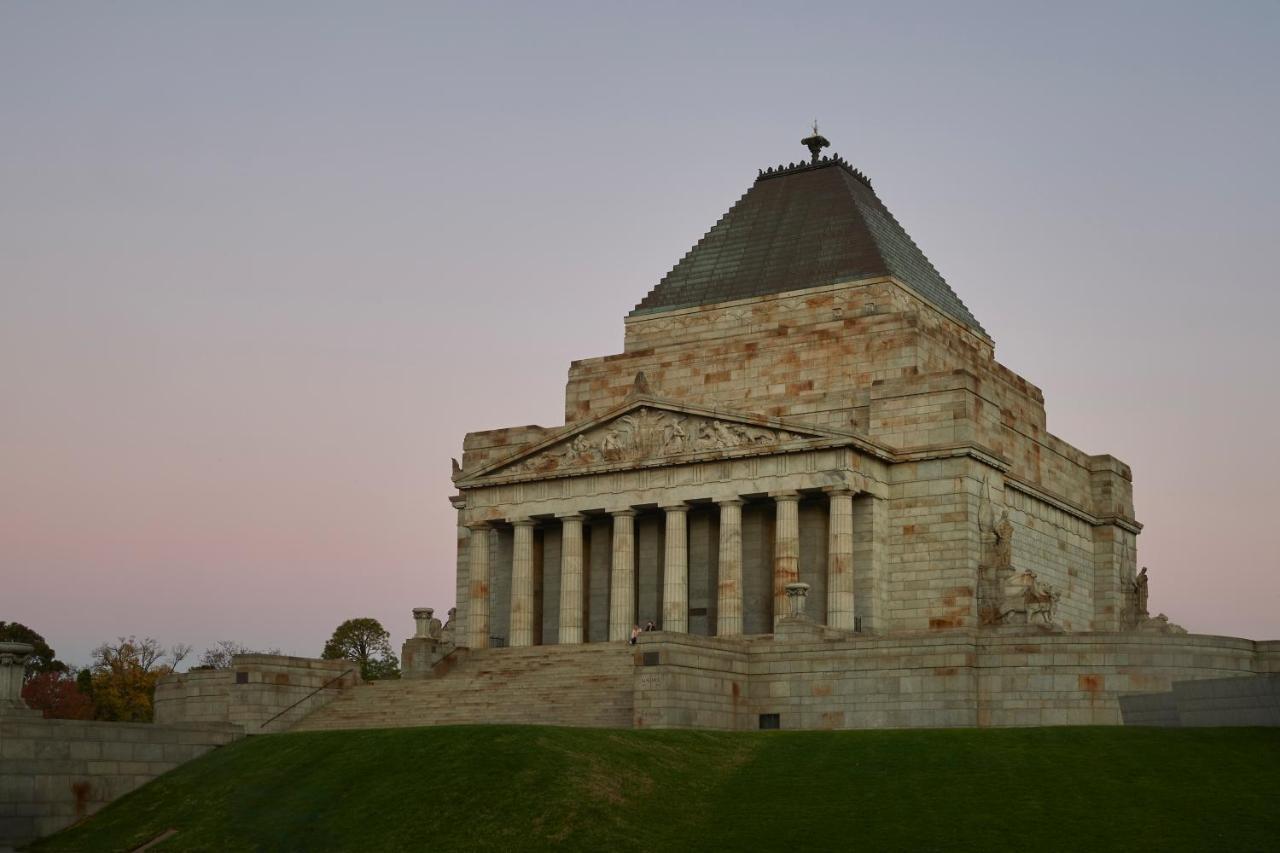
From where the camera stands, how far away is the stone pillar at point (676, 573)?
61.6m

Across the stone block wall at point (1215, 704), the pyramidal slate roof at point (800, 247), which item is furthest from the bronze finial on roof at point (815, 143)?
the stone block wall at point (1215, 704)

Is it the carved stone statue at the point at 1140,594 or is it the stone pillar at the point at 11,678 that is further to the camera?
the carved stone statue at the point at 1140,594

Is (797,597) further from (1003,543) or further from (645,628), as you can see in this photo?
(645,628)

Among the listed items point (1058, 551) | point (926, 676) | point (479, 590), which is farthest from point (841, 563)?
point (479, 590)

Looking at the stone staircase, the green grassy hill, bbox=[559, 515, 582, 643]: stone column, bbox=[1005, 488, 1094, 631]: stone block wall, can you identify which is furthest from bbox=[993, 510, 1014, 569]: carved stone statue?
the green grassy hill

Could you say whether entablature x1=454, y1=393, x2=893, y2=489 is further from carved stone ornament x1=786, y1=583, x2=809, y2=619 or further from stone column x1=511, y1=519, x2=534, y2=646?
carved stone ornament x1=786, y1=583, x2=809, y2=619

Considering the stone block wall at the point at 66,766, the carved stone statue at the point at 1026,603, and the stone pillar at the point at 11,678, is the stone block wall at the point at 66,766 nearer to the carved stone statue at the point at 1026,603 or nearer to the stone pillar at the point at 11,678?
the stone pillar at the point at 11,678

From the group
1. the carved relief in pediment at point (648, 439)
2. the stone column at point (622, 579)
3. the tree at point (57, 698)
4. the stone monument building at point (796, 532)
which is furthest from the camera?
the tree at point (57, 698)

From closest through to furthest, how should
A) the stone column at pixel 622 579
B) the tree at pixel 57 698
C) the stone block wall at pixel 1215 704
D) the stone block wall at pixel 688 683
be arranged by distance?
the stone block wall at pixel 1215 704
the stone block wall at pixel 688 683
the stone column at pixel 622 579
the tree at pixel 57 698

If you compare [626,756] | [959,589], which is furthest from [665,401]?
[626,756]

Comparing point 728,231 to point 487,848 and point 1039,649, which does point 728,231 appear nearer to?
point 1039,649

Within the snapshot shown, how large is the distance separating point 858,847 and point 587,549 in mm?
36484

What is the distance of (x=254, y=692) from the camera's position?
5419 centimetres

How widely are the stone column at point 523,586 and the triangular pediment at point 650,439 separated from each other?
85.8 inches
